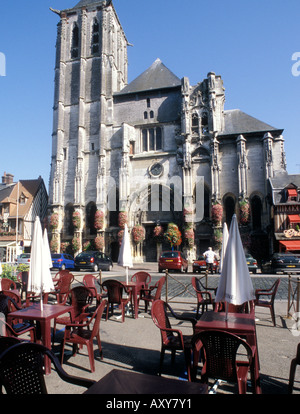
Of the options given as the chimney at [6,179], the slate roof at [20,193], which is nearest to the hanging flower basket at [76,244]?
the slate roof at [20,193]

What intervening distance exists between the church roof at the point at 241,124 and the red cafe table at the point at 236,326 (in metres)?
25.6

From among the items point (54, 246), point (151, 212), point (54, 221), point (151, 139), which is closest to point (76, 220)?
point (54, 221)

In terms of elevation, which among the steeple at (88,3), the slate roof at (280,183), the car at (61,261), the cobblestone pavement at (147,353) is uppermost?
the steeple at (88,3)

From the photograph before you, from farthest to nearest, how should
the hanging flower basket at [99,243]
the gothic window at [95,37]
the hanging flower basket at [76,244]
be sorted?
the gothic window at [95,37] < the hanging flower basket at [76,244] < the hanging flower basket at [99,243]

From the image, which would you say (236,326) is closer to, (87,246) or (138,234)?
(138,234)

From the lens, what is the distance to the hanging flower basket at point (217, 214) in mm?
26547

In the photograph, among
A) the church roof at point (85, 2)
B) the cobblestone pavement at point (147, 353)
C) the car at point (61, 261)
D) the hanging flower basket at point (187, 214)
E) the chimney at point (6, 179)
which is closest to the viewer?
the cobblestone pavement at point (147, 353)

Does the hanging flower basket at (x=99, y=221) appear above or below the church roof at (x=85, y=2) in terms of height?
below

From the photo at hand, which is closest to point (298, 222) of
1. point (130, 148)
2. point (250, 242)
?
point (250, 242)

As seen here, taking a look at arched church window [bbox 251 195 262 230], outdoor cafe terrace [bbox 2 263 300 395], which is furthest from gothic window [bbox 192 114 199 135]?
outdoor cafe terrace [bbox 2 263 300 395]

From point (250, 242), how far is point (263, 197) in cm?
442

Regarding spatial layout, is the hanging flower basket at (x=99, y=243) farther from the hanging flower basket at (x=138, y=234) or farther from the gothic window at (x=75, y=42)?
the gothic window at (x=75, y=42)
